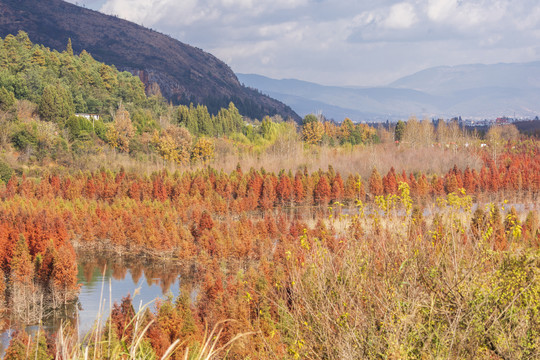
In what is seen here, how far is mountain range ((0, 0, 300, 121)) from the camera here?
134m

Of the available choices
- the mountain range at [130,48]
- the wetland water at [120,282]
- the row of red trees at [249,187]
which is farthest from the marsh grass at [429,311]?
the mountain range at [130,48]

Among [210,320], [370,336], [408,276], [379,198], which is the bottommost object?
[210,320]

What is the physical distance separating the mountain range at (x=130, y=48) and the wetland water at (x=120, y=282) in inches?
3901

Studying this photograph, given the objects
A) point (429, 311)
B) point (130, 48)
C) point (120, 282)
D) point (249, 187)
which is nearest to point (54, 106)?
point (249, 187)

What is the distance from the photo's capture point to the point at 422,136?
59156mm

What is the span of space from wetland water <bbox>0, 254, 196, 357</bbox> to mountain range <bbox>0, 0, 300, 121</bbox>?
99.1 meters

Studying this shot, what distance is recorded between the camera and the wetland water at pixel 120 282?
A: 1909 centimetres

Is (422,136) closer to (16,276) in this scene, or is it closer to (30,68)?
(30,68)

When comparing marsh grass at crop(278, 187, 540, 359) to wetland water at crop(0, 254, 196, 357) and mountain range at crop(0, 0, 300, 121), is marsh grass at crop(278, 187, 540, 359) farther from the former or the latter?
mountain range at crop(0, 0, 300, 121)

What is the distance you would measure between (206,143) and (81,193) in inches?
699

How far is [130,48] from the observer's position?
144 meters

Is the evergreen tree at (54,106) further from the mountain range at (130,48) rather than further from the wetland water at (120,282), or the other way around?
the mountain range at (130,48)

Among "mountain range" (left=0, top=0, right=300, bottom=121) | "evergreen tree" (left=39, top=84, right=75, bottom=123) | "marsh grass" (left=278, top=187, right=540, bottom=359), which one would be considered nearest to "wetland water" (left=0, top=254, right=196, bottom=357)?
"marsh grass" (left=278, top=187, right=540, bottom=359)

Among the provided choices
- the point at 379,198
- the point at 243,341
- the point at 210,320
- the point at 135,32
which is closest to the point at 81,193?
the point at 210,320
